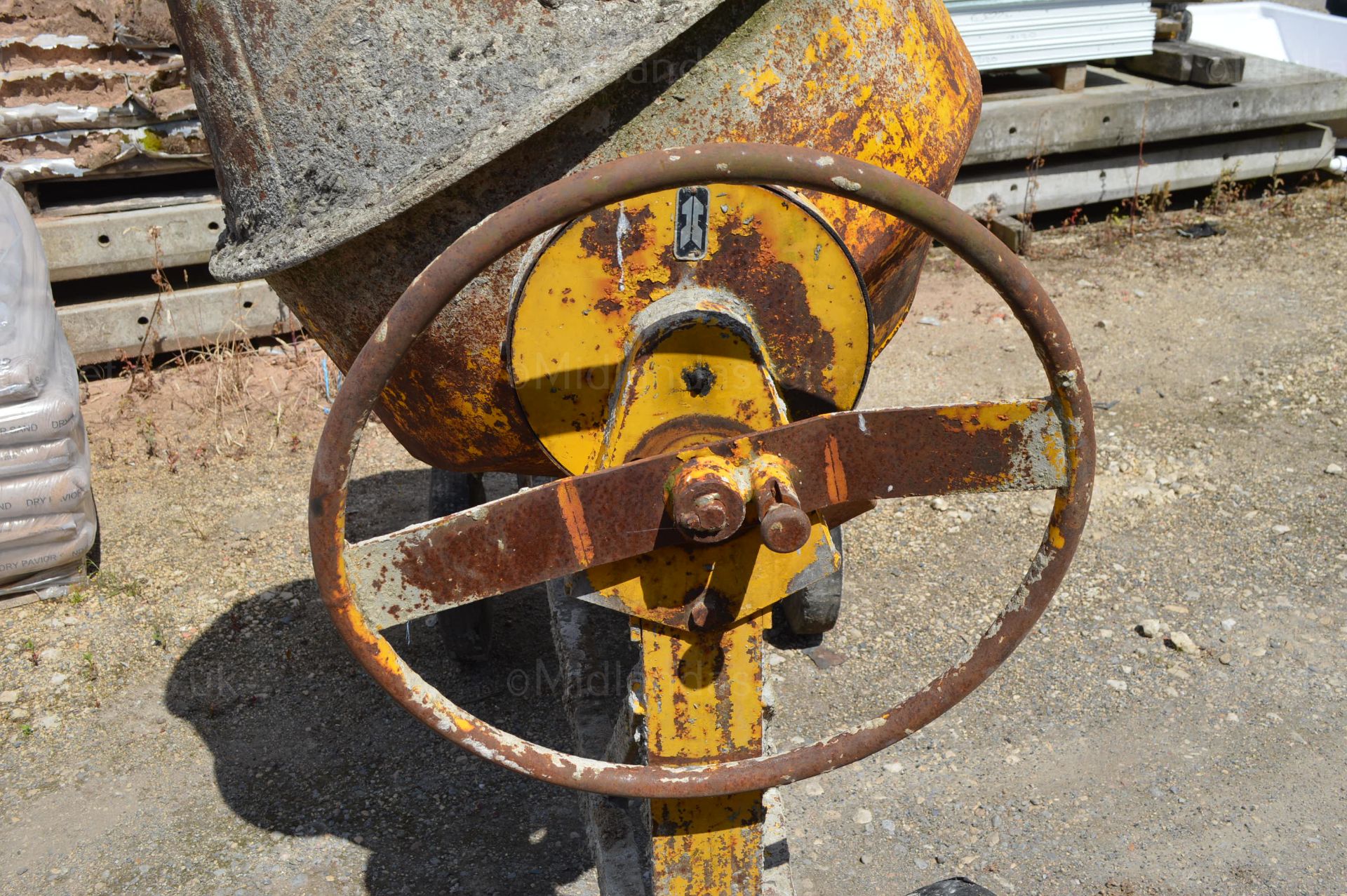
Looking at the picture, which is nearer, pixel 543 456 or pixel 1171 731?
pixel 543 456

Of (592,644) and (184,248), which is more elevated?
(184,248)

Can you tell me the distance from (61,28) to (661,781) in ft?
12.7

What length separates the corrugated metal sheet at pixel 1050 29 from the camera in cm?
500

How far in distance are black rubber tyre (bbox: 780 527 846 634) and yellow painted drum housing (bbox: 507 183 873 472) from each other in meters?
1.27

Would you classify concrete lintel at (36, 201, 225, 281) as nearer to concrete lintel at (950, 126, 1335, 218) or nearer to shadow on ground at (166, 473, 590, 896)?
shadow on ground at (166, 473, 590, 896)

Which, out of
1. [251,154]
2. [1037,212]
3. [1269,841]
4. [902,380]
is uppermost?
[251,154]

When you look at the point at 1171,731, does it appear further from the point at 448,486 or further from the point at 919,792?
the point at 448,486

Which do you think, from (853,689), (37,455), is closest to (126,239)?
(37,455)

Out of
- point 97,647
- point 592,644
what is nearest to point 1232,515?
point 592,644

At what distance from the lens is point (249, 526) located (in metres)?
3.46

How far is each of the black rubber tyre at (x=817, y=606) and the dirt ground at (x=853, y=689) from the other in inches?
4.1

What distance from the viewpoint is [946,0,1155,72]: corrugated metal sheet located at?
5.00m

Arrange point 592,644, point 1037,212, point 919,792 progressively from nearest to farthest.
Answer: point 592,644 → point 919,792 → point 1037,212

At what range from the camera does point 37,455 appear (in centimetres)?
293
